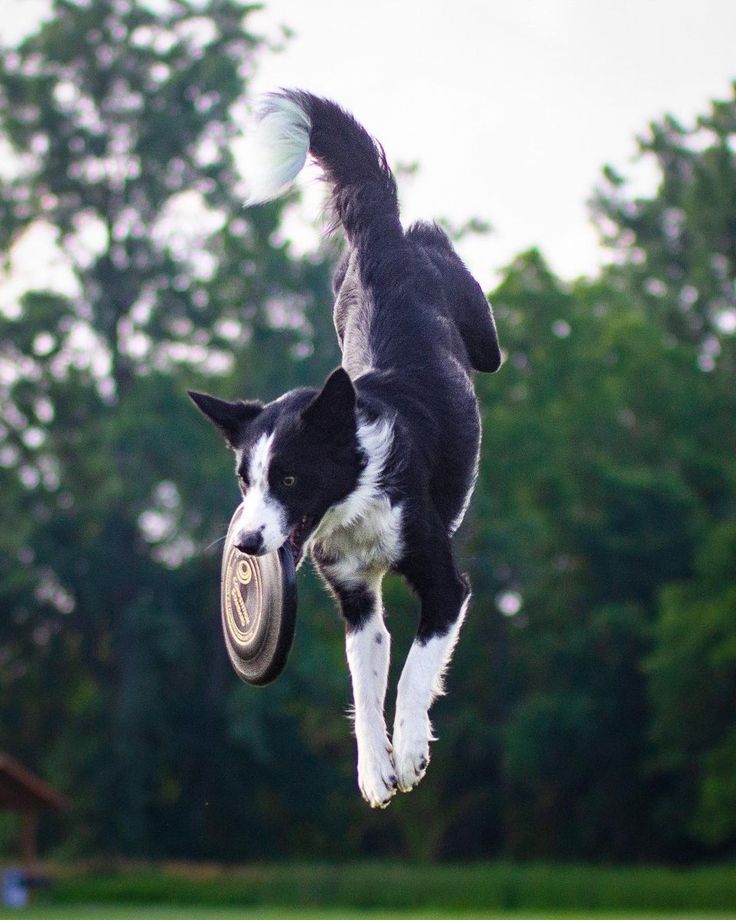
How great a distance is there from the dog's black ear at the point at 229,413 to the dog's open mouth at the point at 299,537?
439mm

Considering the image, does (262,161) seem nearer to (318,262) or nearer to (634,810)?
(318,262)

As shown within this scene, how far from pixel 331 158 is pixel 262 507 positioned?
282 cm

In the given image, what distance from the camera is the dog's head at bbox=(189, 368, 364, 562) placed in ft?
20.6

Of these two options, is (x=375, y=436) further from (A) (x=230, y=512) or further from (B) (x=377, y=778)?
(A) (x=230, y=512)

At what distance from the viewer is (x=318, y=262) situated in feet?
140

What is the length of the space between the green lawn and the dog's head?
2744cm

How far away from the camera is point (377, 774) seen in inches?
258

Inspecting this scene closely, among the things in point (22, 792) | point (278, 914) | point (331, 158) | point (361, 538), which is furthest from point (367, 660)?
point (22, 792)

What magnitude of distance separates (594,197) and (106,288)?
692 inches

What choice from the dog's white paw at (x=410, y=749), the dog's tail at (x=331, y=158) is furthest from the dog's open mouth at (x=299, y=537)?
the dog's tail at (x=331, y=158)

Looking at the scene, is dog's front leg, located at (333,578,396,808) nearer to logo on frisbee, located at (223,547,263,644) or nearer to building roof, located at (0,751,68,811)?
logo on frisbee, located at (223,547,263,644)

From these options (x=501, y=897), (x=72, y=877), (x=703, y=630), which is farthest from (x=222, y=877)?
(x=703, y=630)

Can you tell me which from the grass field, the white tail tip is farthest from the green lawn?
the white tail tip

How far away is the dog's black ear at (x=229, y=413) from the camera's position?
654cm
